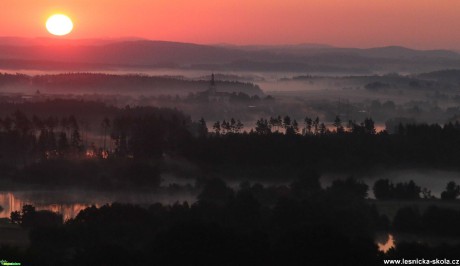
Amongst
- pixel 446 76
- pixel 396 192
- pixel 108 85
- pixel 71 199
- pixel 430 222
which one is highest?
pixel 446 76

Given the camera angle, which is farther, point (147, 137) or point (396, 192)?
point (147, 137)

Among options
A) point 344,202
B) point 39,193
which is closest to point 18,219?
point 39,193

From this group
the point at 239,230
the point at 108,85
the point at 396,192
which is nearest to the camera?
the point at 239,230

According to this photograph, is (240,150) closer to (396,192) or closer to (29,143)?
(396,192)

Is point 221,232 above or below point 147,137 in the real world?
above

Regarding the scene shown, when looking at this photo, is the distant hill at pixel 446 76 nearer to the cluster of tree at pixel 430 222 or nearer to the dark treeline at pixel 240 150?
the dark treeline at pixel 240 150

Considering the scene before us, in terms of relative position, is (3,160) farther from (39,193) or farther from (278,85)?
(278,85)

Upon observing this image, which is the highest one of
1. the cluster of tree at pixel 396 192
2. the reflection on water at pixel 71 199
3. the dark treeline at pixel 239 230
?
the dark treeline at pixel 239 230

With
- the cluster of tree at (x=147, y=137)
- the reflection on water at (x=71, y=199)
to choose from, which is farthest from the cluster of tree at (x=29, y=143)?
the reflection on water at (x=71, y=199)

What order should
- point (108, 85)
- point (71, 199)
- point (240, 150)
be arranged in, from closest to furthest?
point (71, 199) < point (240, 150) < point (108, 85)

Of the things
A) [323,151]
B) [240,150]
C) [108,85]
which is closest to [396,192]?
[323,151]
